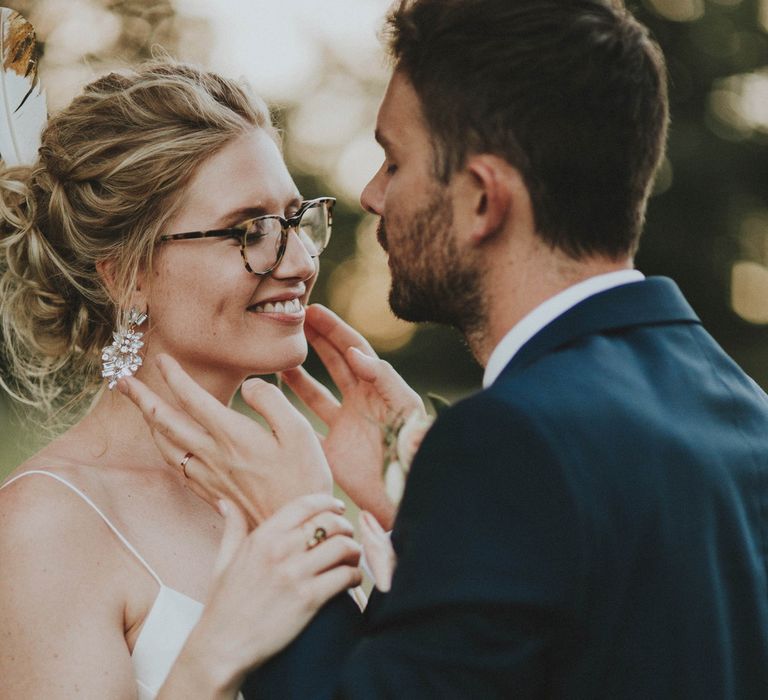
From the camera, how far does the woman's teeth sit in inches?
131

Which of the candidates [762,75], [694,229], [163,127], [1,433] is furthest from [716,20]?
[163,127]

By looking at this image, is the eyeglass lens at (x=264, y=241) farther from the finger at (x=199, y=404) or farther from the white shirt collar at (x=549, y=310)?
the white shirt collar at (x=549, y=310)

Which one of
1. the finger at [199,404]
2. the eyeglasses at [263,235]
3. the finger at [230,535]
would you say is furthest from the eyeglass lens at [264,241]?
the finger at [230,535]

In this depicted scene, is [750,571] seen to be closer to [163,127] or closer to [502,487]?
[502,487]

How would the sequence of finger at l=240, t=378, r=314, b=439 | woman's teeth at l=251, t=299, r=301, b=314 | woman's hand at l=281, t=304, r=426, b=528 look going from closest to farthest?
finger at l=240, t=378, r=314, b=439, woman's hand at l=281, t=304, r=426, b=528, woman's teeth at l=251, t=299, r=301, b=314

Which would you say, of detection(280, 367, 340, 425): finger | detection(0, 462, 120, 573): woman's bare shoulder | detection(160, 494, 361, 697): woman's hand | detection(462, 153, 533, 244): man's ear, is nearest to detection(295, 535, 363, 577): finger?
detection(160, 494, 361, 697): woman's hand

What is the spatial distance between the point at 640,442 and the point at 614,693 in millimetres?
448

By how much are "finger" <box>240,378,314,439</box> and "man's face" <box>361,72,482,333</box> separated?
0.36m

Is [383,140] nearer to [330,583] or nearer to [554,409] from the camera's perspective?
[554,409]

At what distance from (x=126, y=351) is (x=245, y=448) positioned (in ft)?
3.85

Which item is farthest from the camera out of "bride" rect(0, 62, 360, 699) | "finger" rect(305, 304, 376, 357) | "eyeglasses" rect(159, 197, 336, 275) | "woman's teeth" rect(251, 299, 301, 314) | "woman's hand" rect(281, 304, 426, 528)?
"finger" rect(305, 304, 376, 357)

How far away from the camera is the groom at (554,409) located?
174 centimetres

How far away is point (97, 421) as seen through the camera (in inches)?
129

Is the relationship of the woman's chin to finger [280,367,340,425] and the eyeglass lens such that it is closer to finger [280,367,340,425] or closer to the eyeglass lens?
finger [280,367,340,425]
